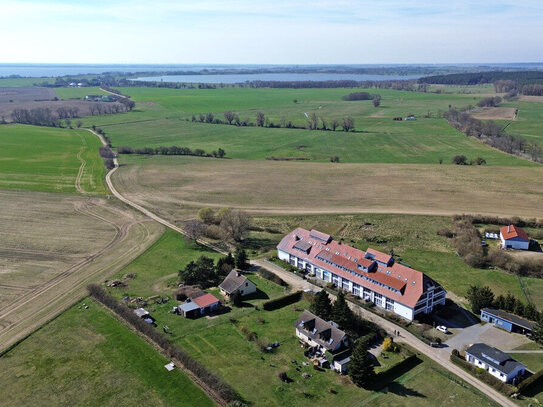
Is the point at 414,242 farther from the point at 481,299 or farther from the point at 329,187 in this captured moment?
the point at 329,187

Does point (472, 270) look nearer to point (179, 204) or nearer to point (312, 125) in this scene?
point (179, 204)

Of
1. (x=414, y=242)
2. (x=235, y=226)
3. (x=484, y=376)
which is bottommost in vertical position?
(x=484, y=376)

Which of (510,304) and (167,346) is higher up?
(510,304)

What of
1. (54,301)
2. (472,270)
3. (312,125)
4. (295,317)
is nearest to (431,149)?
(312,125)

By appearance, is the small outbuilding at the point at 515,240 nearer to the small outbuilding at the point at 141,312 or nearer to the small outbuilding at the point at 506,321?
the small outbuilding at the point at 506,321

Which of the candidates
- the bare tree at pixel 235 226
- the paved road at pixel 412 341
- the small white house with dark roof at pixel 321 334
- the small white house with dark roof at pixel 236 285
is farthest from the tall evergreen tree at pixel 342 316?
the bare tree at pixel 235 226

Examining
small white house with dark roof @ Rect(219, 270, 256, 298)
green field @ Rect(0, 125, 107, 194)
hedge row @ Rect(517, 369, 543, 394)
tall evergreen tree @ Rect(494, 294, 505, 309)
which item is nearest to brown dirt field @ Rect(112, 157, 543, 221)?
green field @ Rect(0, 125, 107, 194)

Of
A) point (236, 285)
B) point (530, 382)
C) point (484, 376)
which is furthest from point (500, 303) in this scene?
point (236, 285)
